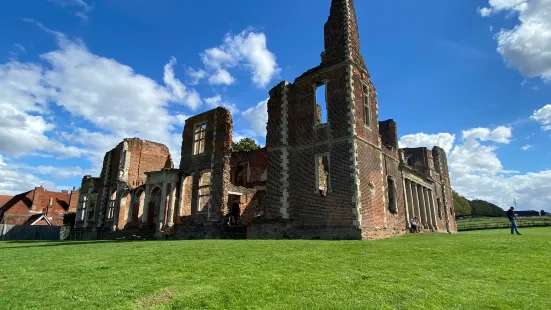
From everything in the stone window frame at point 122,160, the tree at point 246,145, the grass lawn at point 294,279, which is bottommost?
the grass lawn at point 294,279

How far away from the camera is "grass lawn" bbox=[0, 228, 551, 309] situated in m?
6.40

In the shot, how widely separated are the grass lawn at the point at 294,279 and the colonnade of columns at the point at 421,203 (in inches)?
672

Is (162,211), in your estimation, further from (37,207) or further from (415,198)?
(37,207)

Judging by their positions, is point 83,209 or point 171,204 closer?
point 171,204

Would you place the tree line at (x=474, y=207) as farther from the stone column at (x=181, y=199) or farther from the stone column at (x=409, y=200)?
the stone column at (x=181, y=199)

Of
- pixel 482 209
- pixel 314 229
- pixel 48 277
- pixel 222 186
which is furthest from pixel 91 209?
pixel 482 209

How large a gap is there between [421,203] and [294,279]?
2703 cm

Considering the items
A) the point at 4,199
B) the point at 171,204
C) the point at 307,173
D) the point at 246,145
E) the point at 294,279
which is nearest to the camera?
the point at 294,279

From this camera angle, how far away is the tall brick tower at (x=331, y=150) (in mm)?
17438

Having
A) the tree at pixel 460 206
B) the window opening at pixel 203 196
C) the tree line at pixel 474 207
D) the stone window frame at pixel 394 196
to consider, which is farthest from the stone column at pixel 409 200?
the tree at pixel 460 206

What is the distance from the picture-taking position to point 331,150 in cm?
1844

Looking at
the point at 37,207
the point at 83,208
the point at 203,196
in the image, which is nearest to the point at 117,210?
the point at 83,208

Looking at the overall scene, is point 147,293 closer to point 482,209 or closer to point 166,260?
point 166,260

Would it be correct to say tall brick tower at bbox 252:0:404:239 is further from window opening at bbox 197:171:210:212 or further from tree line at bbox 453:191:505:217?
tree line at bbox 453:191:505:217
